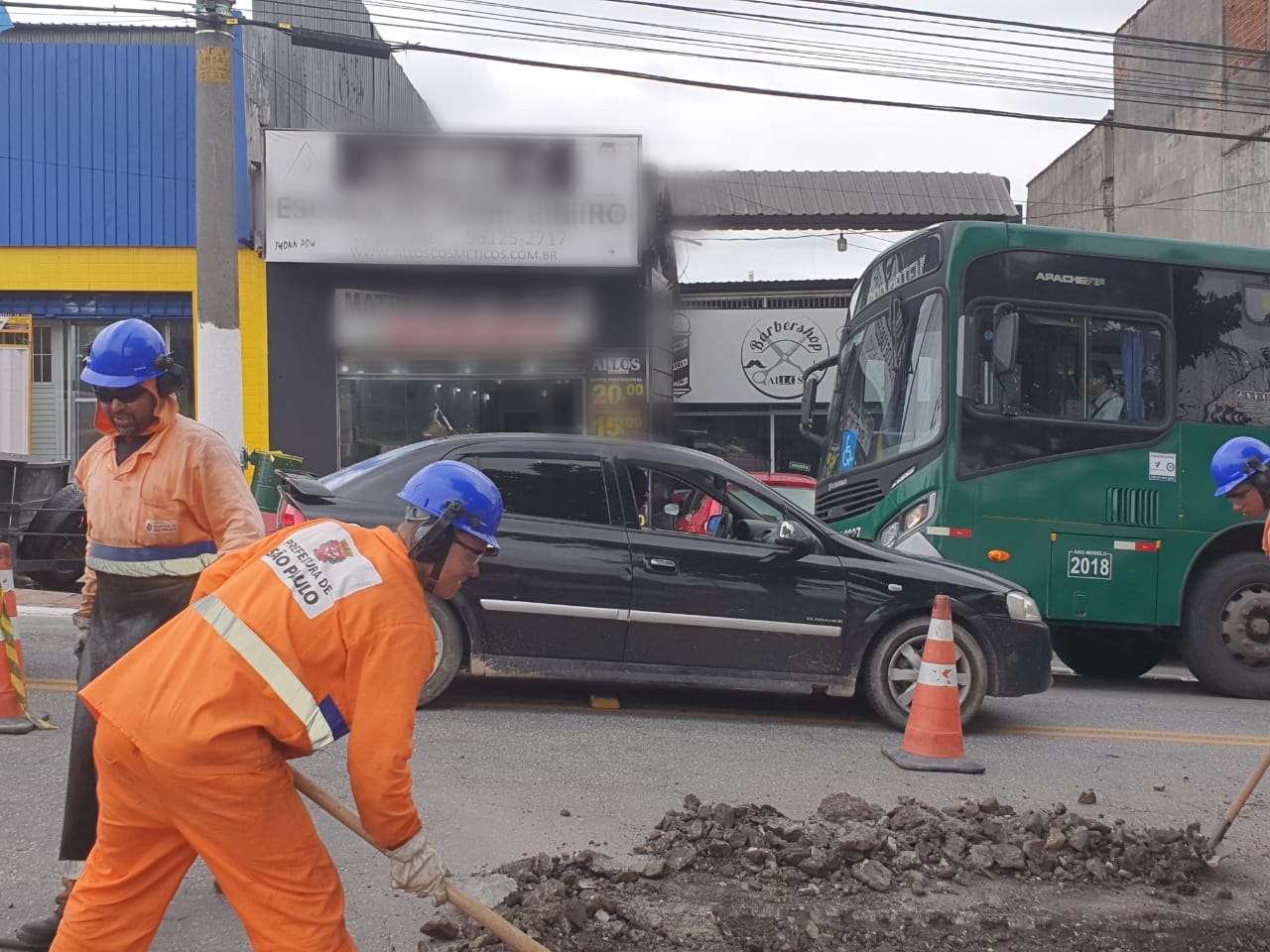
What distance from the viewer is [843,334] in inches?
413

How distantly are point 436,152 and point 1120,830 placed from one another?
13.3 metres

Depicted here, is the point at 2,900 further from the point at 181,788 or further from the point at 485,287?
the point at 485,287

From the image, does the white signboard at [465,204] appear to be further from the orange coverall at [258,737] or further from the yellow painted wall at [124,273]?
the orange coverall at [258,737]

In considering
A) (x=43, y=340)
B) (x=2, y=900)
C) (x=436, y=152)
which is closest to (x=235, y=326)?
(x=436, y=152)

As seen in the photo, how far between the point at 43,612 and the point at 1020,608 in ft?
26.5

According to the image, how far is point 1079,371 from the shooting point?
28.8 ft

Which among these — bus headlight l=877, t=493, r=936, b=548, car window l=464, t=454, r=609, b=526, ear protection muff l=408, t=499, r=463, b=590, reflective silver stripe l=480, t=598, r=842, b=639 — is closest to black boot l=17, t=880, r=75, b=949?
ear protection muff l=408, t=499, r=463, b=590

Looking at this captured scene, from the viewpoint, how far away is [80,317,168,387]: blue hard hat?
3.62 m

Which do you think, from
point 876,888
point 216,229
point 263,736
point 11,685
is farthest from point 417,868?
point 216,229

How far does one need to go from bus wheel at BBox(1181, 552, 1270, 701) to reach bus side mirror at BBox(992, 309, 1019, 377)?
225 cm

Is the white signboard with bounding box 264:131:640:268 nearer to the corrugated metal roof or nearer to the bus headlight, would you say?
the corrugated metal roof

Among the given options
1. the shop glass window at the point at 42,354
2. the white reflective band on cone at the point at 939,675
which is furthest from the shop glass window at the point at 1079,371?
the shop glass window at the point at 42,354

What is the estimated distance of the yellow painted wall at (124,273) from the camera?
16.3 meters

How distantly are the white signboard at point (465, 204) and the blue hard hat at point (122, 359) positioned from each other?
1243 centimetres
